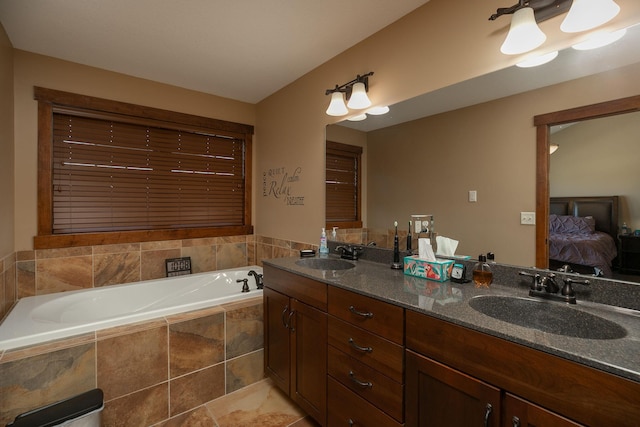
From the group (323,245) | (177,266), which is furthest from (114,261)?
(323,245)

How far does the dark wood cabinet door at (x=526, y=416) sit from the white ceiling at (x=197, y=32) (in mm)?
1944

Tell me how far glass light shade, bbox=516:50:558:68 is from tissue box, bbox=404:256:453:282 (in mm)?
976

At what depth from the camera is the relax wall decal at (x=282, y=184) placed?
272 centimetres

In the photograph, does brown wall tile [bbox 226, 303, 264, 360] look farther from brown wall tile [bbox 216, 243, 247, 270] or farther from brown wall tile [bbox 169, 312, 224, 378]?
brown wall tile [bbox 216, 243, 247, 270]

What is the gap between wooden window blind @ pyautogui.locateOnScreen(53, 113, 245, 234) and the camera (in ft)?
7.89

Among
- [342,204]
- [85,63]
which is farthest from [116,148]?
[342,204]

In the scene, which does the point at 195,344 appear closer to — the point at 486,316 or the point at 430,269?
the point at 430,269

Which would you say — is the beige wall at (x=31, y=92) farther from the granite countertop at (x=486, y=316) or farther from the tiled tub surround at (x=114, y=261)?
the granite countertop at (x=486, y=316)

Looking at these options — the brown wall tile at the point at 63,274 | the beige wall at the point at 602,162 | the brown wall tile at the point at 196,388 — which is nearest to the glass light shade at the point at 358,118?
the beige wall at the point at 602,162

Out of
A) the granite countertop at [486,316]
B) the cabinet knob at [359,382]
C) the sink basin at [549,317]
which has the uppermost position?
the granite countertop at [486,316]

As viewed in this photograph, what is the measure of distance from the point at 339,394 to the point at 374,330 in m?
0.46

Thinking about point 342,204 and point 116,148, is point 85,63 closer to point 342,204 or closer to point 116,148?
point 116,148

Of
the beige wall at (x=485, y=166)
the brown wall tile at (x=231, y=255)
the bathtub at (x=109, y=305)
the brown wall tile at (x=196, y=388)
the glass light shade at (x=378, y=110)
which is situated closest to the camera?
the beige wall at (x=485, y=166)

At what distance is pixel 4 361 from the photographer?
1376 millimetres
